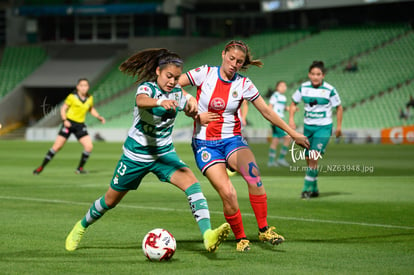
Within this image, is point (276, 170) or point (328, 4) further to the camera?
point (328, 4)

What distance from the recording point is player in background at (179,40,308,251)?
8.55 metres

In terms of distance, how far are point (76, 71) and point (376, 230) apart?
46927mm

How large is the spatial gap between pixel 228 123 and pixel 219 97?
1.02 ft

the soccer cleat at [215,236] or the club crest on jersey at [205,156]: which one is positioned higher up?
the club crest on jersey at [205,156]

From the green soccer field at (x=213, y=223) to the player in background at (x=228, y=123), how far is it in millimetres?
672

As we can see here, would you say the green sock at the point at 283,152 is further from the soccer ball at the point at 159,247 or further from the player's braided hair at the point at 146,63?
the soccer ball at the point at 159,247

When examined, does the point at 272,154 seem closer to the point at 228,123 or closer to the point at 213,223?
the point at 213,223

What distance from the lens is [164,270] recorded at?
7238 mm

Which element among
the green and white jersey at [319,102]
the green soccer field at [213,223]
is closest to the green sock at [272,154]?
the green soccer field at [213,223]

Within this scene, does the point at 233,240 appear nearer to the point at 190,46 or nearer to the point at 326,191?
the point at 326,191

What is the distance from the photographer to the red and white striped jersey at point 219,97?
8.68 metres

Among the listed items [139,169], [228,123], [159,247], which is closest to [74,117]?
[228,123]

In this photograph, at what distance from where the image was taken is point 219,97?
8.69 m

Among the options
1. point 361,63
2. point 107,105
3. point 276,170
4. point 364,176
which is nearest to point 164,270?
point 364,176
